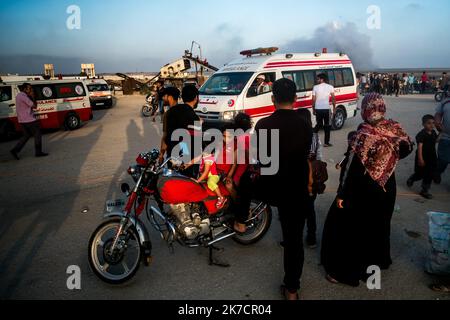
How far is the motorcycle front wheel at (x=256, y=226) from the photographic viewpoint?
367 centimetres

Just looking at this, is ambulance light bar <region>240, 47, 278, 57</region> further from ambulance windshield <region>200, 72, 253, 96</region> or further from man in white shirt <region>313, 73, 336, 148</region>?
man in white shirt <region>313, 73, 336, 148</region>

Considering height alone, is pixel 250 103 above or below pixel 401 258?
above

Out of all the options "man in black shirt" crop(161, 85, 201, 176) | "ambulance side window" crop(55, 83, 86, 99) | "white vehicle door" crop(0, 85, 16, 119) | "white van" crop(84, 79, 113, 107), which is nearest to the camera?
"man in black shirt" crop(161, 85, 201, 176)

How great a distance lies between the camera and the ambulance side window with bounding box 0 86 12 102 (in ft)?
35.1

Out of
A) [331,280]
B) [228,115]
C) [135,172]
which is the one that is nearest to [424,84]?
[228,115]

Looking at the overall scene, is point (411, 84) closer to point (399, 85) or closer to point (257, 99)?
point (399, 85)

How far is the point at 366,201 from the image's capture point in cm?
281

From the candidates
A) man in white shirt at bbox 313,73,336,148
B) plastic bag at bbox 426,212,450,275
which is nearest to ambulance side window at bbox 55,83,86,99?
man in white shirt at bbox 313,73,336,148

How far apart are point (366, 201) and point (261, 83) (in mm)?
6411

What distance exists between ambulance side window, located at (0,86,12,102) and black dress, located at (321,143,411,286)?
1207 cm

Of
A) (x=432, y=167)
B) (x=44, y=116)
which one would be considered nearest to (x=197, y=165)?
(x=432, y=167)
